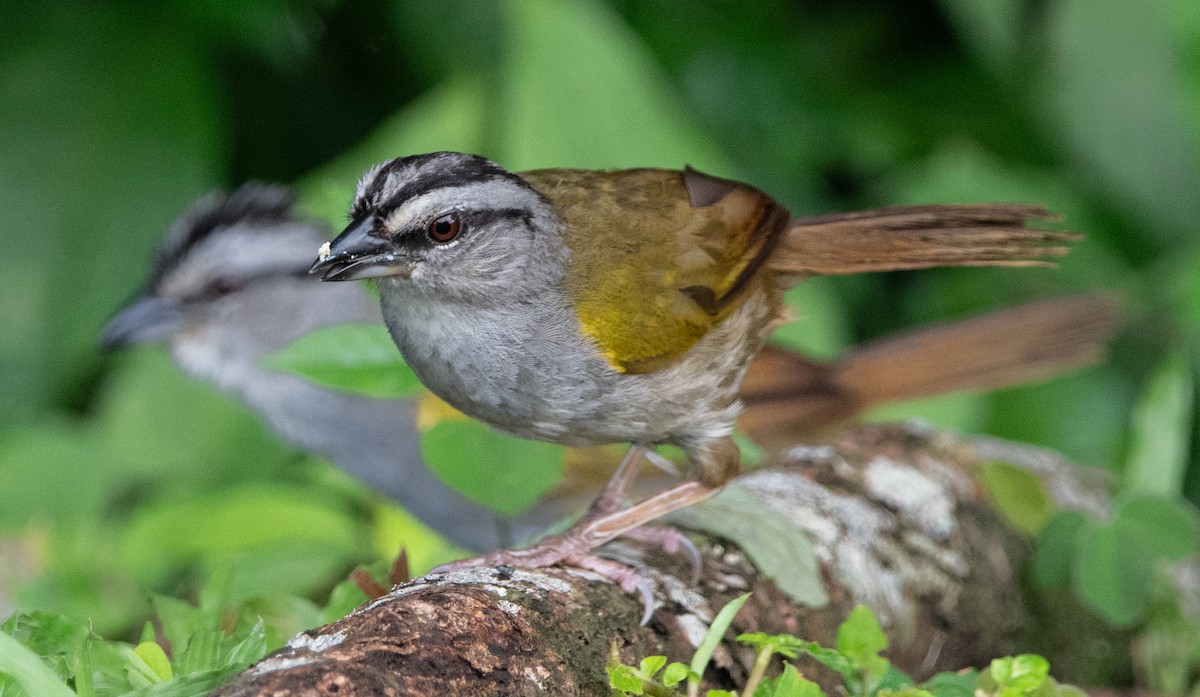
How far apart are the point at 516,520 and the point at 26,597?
124cm

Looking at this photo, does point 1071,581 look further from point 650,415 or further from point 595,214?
point 595,214

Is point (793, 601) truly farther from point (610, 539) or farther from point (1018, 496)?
point (1018, 496)

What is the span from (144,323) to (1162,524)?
2.93 m

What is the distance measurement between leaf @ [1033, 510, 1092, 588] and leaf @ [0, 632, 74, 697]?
1.89 metres

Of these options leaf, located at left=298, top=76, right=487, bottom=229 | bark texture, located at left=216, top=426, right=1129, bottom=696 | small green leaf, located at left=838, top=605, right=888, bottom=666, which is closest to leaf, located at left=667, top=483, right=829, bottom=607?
bark texture, located at left=216, top=426, right=1129, bottom=696

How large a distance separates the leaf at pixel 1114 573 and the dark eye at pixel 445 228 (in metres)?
1.35

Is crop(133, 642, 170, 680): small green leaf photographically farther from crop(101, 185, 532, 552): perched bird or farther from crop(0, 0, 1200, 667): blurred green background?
crop(101, 185, 532, 552): perched bird

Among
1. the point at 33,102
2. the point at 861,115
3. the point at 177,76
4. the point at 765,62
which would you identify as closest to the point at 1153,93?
the point at 861,115

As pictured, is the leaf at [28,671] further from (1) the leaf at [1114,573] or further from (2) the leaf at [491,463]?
(1) the leaf at [1114,573]

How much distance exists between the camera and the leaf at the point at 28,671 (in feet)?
4.09

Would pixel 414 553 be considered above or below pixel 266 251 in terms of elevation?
below

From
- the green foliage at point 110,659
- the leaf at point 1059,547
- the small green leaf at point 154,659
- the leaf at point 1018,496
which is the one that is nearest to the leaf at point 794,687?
the green foliage at point 110,659

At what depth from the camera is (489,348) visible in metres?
2.03

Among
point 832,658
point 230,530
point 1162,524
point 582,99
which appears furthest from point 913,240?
point 582,99
